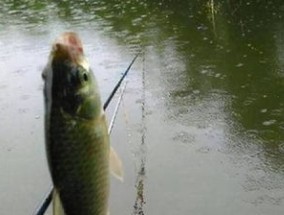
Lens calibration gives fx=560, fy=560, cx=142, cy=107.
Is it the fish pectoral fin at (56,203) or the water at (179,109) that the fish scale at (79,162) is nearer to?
the fish pectoral fin at (56,203)

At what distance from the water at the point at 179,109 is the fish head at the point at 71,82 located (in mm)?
4498

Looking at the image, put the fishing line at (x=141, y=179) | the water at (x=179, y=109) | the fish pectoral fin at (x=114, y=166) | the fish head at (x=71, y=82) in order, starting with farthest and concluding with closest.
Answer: the water at (x=179, y=109), the fishing line at (x=141, y=179), the fish pectoral fin at (x=114, y=166), the fish head at (x=71, y=82)

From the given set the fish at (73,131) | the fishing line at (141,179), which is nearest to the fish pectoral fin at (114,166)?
the fish at (73,131)

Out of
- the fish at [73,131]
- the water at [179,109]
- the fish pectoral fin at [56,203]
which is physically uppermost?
the fish at [73,131]

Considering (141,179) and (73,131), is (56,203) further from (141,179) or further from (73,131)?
(141,179)

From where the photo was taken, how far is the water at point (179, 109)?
18.9 ft

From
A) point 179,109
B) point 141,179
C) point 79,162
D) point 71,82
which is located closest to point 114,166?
point 79,162

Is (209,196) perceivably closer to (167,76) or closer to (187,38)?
(167,76)

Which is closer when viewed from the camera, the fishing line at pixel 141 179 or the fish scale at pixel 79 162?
the fish scale at pixel 79 162

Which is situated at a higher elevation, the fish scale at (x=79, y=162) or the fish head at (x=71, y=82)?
the fish head at (x=71, y=82)

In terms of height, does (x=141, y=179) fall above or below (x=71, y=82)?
below

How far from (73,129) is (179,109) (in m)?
7.05

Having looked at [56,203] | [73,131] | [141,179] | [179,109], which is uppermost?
[73,131]

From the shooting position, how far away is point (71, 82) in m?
0.99
